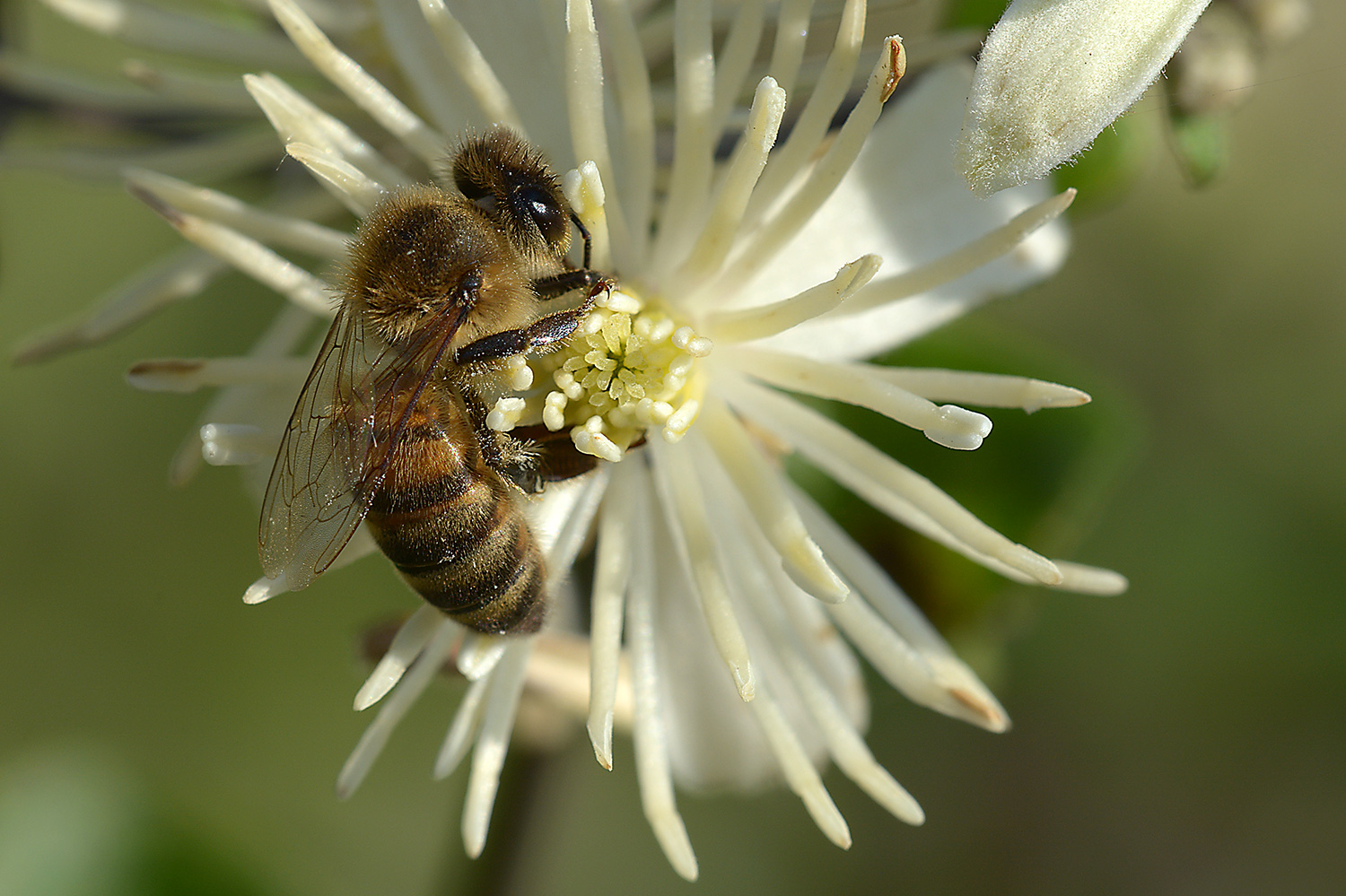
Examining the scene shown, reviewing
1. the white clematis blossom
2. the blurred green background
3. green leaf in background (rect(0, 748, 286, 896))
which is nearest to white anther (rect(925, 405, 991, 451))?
the white clematis blossom

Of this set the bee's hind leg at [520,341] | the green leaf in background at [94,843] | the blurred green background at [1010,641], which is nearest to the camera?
the bee's hind leg at [520,341]

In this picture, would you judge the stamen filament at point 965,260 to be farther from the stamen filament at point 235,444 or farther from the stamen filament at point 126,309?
the stamen filament at point 126,309

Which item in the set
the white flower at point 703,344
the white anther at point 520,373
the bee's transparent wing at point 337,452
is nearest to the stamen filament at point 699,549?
the white flower at point 703,344

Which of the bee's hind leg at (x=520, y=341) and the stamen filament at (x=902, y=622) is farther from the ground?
the bee's hind leg at (x=520, y=341)

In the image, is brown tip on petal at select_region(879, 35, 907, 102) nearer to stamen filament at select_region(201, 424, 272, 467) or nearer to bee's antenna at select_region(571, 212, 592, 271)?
bee's antenna at select_region(571, 212, 592, 271)

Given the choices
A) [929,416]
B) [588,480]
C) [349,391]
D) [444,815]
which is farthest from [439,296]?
[444,815]

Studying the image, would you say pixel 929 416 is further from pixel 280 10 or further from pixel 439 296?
pixel 280 10
